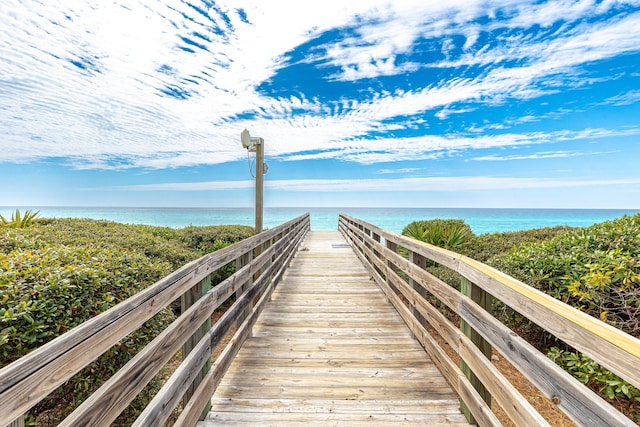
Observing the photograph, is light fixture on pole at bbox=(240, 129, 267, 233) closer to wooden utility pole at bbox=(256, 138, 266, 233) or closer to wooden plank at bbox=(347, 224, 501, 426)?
wooden utility pole at bbox=(256, 138, 266, 233)

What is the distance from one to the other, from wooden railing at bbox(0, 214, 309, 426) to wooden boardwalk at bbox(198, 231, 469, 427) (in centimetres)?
29

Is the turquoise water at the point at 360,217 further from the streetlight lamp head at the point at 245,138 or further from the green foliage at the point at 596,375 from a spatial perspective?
the green foliage at the point at 596,375

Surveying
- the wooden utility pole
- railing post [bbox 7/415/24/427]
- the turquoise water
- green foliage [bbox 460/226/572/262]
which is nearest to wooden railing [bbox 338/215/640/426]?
railing post [bbox 7/415/24/427]

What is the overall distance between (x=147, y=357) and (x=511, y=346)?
1750 mm

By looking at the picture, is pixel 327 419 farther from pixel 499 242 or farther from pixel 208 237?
pixel 499 242

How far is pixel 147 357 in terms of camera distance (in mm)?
1438

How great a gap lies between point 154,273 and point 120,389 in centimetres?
195

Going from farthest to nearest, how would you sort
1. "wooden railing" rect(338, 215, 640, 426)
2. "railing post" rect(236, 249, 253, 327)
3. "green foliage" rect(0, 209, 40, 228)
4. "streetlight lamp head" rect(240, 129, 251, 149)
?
"streetlight lamp head" rect(240, 129, 251, 149)
"green foliage" rect(0, 209, 40, 228)
"railing post" rect(236, 249, 253, 327)
"wooden railing" rect(338, 215, 640, 426)

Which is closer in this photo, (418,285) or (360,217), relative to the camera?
(418,285)

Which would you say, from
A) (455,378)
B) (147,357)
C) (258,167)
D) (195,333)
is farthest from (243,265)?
(258,167)

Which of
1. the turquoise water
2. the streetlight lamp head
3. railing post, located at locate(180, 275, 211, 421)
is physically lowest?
the turquoise water

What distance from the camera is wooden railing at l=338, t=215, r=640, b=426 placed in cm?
99

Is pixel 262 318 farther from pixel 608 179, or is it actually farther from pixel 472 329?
pixel 608 179

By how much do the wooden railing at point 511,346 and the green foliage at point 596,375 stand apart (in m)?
0.97
